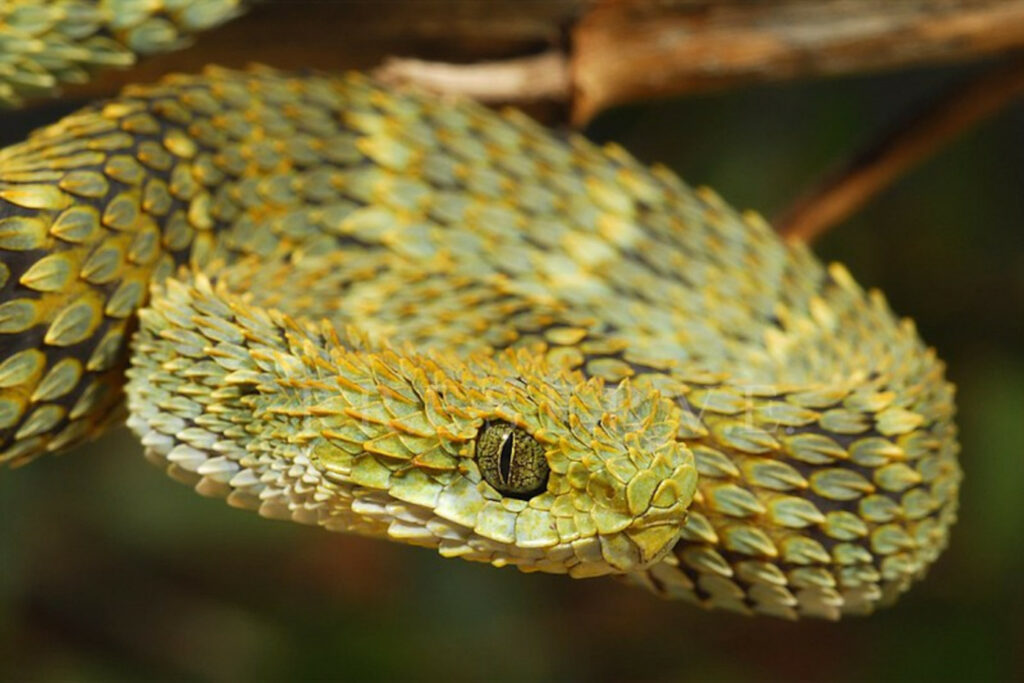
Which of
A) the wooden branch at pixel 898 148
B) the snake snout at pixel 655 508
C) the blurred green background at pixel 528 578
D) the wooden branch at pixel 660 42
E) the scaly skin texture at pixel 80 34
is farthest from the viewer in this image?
the blurred green background at pixel 528 578

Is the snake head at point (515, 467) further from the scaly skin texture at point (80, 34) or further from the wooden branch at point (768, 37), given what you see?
the wooden branch at point (768, 37)

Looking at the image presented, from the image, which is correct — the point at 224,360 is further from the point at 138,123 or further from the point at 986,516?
the point at 986,516

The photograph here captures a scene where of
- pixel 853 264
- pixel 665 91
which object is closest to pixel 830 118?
pixel 853 264

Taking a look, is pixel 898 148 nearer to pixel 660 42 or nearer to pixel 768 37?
pixel 768 37

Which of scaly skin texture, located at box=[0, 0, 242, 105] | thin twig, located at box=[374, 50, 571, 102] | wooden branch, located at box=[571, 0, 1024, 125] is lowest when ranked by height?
scaly skin texture, located at box=[0, 0, 242, 105]

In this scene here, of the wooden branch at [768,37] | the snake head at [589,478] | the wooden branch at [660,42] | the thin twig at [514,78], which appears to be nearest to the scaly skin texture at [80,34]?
the wooden branch at [660,42]

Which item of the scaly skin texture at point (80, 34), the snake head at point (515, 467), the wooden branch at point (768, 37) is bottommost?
the snake head at point (515, 467)

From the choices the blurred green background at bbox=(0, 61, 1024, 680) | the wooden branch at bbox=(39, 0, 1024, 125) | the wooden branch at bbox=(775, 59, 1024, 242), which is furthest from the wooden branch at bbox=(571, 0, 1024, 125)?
the blurred green background at bbox=(0, 61, 1024, 680)

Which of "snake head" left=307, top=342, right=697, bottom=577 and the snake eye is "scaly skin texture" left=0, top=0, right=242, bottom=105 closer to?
"snake head" left=307, top=342, right=697, bottom=577
